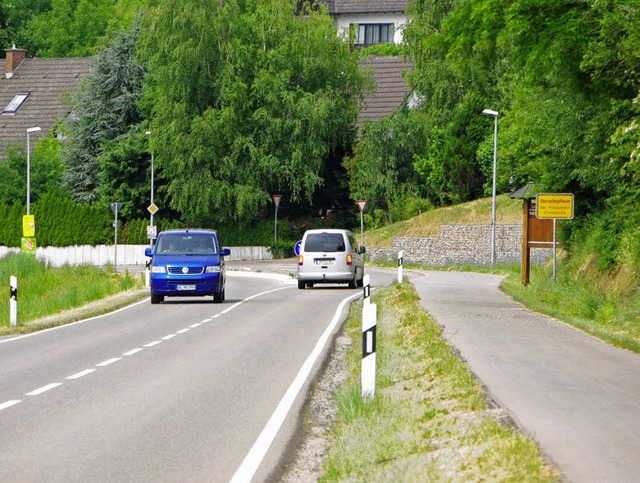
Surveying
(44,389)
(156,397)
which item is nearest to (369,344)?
(156,397)

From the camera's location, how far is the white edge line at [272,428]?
9.10m

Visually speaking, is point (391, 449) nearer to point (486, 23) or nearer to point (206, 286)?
point (486, 23)

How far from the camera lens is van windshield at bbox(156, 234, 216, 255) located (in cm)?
3450

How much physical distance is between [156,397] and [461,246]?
53491mm

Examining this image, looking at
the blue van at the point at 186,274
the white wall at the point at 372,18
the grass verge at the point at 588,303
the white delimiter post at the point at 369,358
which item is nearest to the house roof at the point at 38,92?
the white wall at the point at 372,18

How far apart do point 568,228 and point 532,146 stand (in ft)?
9.00

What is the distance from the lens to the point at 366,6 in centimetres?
11619

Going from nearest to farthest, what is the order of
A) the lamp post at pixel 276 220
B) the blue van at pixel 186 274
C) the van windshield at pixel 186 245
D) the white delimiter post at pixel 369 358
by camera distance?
1. the white delimiter post at pixel 369 358
2. the blue van at pixel 186 274
3. the van windshield at pixel 186 245
4. the lamp post at pixel 276 220

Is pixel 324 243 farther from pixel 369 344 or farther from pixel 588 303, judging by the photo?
pixel 369 344

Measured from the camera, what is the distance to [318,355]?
18547 mm

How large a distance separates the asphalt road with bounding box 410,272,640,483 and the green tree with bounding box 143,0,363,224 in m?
43.8

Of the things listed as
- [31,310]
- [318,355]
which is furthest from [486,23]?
[31,310]

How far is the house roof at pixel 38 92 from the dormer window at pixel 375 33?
30241 mm

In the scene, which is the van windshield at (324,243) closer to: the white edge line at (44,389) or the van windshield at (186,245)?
the van windshield at (186,245)
